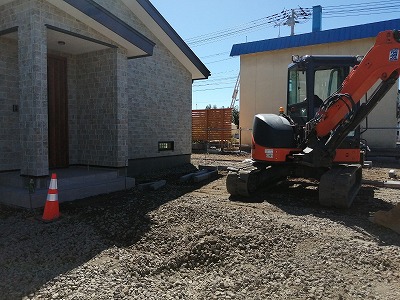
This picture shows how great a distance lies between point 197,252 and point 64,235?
2.14 m

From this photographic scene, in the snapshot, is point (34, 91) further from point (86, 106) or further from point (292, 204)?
point (292, 204)

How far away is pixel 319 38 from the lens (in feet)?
57.2

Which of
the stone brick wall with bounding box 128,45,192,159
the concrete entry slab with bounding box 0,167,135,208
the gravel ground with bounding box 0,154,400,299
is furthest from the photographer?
the stone brick wall with bounding box 128,45,192,159

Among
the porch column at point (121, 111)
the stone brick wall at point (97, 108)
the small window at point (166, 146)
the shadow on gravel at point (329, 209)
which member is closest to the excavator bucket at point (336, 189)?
the shadow on gravel at point (329, 209)

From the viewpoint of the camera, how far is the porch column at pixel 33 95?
6.53 meters

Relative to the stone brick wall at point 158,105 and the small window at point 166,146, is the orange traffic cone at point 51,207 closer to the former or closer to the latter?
the stone brick wall at point 158,105

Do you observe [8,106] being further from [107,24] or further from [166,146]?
[166,146]

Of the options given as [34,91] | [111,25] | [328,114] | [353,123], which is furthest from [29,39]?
[353,123]

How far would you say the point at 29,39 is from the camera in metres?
6.57

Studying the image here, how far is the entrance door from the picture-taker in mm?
8734

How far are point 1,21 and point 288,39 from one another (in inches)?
582

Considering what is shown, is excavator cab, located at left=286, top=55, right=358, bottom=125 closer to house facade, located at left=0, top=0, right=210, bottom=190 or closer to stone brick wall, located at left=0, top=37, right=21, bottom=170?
house facade, located at left=0, top=0, right=210, bottom=190

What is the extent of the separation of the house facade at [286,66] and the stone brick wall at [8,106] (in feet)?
44.1

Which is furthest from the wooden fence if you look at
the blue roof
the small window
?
the small window
